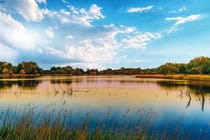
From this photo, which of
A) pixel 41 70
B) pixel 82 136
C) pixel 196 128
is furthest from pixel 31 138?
pixel 41 70

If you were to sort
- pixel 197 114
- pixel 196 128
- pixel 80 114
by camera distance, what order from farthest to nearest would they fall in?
pixel 197 114
pixel 80 114
pixel 196 128

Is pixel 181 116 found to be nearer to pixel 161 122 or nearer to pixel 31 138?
pixel 161 122

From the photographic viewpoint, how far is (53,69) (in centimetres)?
10662

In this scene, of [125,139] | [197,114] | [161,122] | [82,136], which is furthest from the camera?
[197,114]

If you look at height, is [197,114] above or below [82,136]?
below

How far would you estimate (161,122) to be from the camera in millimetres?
12719

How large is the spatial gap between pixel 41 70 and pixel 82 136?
101083 mm

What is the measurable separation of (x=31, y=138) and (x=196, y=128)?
8713 mm

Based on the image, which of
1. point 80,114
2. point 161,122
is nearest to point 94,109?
point 80,114

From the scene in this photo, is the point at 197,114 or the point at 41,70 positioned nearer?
the point at 197,114

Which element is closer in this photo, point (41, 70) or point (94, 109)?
point (94, 109)

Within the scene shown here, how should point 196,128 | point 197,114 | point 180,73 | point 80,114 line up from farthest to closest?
point 180,73 → point 197,114 → point 80,114 → point 196,128

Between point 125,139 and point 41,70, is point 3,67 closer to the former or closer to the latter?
point 41,70

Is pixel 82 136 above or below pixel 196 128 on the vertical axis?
above
